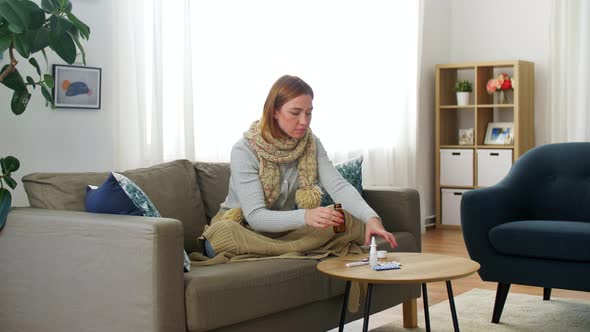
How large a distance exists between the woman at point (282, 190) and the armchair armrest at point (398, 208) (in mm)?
469

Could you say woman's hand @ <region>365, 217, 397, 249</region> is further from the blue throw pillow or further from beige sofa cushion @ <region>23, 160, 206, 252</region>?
beige sofa cushion @ <region>23, 160, 206, 252</region>

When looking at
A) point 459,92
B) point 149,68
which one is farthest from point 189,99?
point 459,92

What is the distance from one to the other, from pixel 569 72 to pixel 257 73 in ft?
10.2

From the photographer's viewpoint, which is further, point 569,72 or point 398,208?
point 569,72

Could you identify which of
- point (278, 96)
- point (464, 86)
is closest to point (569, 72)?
point (464, 86)

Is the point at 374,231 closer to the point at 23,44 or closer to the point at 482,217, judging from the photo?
the point at 482,217

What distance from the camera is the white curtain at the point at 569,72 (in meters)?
7.08

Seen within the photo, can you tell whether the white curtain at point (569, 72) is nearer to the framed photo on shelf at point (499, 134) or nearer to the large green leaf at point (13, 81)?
the framed photo on shelf at point (499, 134)

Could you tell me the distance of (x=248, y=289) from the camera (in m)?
2.78

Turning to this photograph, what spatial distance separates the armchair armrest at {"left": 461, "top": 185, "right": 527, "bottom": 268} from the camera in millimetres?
3883

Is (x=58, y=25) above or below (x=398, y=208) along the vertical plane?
above

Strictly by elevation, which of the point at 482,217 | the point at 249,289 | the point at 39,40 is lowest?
the point at 249,289

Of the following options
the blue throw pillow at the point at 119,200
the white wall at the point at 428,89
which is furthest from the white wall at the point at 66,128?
the white wall at the point at 428,89

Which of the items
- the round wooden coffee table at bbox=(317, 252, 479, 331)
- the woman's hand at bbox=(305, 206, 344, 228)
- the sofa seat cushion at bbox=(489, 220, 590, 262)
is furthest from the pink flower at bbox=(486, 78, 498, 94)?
the woman's hand at bbox=(305, 206, 344, 228)
